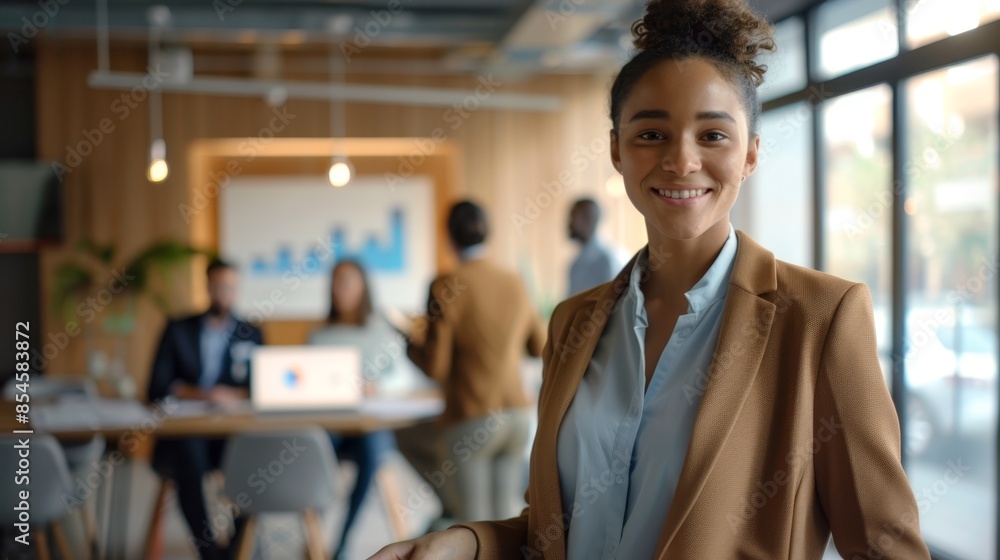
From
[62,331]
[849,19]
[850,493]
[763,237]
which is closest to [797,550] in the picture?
[850,493]

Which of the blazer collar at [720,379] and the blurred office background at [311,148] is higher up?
the blurred office background at [311,148]

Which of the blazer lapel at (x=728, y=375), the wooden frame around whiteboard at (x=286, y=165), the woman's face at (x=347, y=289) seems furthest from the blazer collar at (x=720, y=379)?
the wooden frame around whiteboard at (x=286, y=165)

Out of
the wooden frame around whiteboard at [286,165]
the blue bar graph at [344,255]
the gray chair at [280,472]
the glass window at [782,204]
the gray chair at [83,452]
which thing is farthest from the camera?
the blue bar graph at [344,255]

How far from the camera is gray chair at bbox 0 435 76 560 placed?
3964mm

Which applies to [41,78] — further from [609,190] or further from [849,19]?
[849,19]

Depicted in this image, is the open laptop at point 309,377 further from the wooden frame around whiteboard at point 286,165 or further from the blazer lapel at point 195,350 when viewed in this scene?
the wooden frame around whiteboard at point 286,165

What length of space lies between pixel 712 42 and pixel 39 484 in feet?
12.7

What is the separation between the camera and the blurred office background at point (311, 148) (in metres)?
6.54

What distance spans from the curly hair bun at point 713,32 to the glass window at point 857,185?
418 cm

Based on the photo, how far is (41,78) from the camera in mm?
7926

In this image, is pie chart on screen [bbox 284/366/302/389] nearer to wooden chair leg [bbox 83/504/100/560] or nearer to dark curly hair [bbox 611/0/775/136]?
wooden chair leg [bbox 83/504/100/560]

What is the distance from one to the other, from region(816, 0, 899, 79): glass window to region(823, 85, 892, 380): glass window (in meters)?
0.56

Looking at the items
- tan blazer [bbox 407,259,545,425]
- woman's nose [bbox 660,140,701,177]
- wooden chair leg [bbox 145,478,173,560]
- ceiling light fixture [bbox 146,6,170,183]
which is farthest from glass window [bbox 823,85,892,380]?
ceiling light fixture [bbox 146,6,170,183]

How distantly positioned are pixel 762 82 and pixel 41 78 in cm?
809
